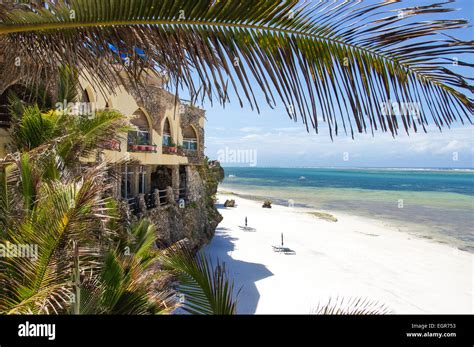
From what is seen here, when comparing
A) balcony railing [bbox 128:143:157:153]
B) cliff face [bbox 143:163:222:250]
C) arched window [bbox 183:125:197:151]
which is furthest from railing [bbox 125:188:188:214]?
arched window [bbox 183:125:197:151]

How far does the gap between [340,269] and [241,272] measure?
642 centimetres

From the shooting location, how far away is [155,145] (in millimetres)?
15297

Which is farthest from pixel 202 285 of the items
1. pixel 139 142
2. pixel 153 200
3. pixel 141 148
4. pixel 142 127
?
pixel 142 127

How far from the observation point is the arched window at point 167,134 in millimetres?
16719

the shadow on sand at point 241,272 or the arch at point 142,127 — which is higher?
the arch at point 142,127

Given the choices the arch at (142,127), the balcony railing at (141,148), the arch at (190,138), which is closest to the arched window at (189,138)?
the arch at (190,138)

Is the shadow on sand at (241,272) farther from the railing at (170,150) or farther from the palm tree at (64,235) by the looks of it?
the railing at (170,150)

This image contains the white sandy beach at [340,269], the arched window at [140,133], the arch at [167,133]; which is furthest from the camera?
the arch at [167,133]

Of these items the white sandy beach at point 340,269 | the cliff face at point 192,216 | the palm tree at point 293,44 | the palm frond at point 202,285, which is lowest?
the white sandy beach at point 340,269

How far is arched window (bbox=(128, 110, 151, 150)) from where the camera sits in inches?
558

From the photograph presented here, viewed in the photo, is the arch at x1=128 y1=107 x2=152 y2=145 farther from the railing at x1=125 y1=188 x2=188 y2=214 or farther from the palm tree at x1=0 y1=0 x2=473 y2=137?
the palm tree at x1=0 y1=0 x2=473 y2=137

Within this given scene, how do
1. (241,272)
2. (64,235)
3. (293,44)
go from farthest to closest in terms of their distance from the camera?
1. (241,272)
2. (64,235)
3. (293,44)

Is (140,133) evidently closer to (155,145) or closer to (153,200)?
(155,145)

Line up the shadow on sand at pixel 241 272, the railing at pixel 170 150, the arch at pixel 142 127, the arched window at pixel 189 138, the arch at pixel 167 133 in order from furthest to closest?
the arched window at pixel 189 138 < the arch at pixel 167 133 < the railing at pixel 170 150 < the arch at pixel 142 127 < the shadow on sand at pixel 241 272
